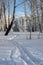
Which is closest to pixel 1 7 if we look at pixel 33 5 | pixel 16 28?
pixel 33 5

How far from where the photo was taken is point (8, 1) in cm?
2748

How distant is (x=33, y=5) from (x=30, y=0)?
2556mm

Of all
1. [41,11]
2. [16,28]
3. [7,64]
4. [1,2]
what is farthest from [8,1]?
[16,28]

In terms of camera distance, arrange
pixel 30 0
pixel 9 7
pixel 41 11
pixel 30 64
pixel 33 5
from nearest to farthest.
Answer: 1. pixel 30 64
2. pixel 30 0
3. pixel 33 5
4. pixel 9 7
5. pixel 41 11

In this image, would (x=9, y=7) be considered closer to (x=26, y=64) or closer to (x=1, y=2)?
(x=1, y=2)

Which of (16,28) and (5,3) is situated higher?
(5,3)

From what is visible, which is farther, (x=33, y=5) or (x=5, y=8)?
(x=5, y=8)

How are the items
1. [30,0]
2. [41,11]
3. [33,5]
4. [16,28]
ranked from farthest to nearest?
[16,28]
[41,11]
[33,5]
[30,0]

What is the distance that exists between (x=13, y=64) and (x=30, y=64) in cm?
50

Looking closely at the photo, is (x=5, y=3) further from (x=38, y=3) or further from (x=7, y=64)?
(x=7, y=64)

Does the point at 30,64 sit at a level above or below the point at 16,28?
above

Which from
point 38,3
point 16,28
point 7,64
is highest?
point 38,3

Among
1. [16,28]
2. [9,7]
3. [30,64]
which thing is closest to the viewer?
[30,64]

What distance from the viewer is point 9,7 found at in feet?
94.5
